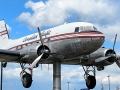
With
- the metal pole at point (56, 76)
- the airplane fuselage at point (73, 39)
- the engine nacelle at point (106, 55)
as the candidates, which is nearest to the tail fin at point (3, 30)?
the metal pole at point (56, 76)

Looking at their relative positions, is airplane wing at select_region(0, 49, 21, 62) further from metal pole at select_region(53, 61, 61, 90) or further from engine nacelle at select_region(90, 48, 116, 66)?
engine nacelle at select_region(90, 48, 116, 66)

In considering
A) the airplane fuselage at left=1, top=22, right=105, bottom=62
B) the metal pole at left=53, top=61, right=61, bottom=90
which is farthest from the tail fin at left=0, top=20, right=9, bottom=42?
the airplane fuselage at left=1, top=22, right=105, bottom=62

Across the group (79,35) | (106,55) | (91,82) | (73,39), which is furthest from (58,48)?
(91,82)

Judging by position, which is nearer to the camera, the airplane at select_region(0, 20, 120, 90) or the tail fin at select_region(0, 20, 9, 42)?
the airplane at select_region(0, 20, 120, 90)

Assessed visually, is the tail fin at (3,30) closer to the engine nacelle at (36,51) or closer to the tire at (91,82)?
the engine nacelle at (36,51)

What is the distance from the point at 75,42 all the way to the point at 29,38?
5312 mm

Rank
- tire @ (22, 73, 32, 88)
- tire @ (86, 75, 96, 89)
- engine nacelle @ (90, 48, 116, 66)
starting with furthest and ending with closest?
tire @ (86, 75, 96, 89)
engine nacelle @ (90, 48, 116, 66)
tire @ (22, 73, 32, 88)

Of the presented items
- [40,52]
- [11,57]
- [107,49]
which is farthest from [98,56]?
[11,57]

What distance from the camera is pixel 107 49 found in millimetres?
24734

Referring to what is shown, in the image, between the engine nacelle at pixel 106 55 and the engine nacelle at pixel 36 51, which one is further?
the engine nacelle at pixel 106 55

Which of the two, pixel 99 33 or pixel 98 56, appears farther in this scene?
pixel 98 56

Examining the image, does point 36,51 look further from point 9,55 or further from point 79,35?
point 79,35

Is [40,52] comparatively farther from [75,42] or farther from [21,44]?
[21,44]

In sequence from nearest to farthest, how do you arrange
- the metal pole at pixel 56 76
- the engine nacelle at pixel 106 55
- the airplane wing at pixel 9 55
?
the airplane wing at pixel 9 55 → the metal pole at pixel 56 76 → the engine nacelle at pixel 106 55
